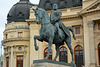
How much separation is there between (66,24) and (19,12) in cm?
1223

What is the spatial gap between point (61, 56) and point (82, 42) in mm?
4621

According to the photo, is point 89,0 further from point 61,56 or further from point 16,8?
point 16,8

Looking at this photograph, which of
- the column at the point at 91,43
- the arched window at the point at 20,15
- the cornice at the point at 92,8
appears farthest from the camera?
the arched window at the point at 20,15

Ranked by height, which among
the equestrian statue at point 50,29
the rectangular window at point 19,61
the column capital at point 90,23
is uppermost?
the column capital at point 90,23

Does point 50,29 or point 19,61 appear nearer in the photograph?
point 50,29

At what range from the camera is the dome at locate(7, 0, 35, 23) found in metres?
48.6

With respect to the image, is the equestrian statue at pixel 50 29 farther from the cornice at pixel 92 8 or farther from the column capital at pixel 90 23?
the column capital at pixel 90 23

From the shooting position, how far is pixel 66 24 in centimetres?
4184

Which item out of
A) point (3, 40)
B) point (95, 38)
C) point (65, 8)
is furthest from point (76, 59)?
point (3, 40)

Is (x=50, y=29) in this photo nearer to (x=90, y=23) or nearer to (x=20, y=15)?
(x=90, y=23)

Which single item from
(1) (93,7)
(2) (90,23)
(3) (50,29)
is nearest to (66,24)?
(2) (90,23)

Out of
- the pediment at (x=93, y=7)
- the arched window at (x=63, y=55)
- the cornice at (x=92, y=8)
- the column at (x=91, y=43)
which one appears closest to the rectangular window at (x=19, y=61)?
the arched window at (x=63, y=55)

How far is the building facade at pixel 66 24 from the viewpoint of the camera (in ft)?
121

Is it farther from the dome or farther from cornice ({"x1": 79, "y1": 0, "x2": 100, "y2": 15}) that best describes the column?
the dome
